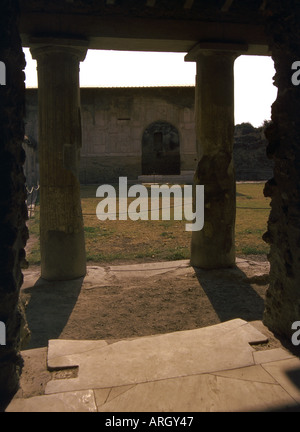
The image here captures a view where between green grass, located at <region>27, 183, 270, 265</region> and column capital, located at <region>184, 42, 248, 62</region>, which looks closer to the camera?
column capital, located at <region>184, 42, 248, 62</region>

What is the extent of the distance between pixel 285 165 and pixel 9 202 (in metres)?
1.91

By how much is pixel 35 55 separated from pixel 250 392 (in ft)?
16.6

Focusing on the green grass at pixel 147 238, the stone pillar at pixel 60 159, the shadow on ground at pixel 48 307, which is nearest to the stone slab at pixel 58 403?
the shadow on ground at pixel 48 307

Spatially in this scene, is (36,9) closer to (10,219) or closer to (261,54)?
(261,54)

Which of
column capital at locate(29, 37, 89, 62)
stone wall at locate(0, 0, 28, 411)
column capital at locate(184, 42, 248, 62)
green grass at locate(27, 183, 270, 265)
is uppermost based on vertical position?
column capital at locate(184, 42, 248, 62)

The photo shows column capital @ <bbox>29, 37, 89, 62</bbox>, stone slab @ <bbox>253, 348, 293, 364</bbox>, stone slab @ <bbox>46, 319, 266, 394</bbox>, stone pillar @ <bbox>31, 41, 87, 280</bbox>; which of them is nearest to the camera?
stone slab @ <bbox>46, 319, 266, 394</bbox>

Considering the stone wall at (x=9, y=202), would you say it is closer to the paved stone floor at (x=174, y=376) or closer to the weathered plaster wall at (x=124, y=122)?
the paved stone floor at (x=174, y=376)

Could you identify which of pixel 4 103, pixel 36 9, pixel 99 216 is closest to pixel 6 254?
pixel 4 103

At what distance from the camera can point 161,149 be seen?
29.3 meters

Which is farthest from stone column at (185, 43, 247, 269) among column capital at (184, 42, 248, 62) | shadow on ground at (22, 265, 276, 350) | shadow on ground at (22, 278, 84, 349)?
shadow on ground at (22, 278, 84, 349)

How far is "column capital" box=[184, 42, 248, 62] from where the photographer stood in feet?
18.8

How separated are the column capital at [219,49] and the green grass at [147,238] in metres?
3.35

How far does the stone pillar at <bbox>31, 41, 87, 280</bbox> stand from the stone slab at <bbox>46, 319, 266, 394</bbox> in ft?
9.69

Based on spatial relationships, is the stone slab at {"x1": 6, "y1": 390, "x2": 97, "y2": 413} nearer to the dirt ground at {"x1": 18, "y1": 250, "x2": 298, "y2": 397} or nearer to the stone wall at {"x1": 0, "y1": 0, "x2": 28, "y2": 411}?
the stone wall at {"x1": 0, "y1": 0, "x2": 28, "y2": 411}
